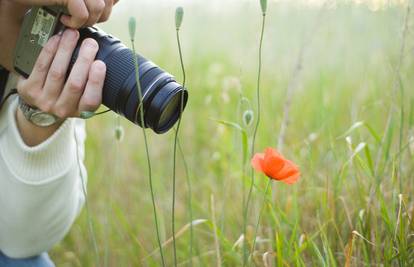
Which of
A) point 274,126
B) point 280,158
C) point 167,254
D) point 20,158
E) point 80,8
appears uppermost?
point 80,8

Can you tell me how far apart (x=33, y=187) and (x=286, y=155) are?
64 centimetres

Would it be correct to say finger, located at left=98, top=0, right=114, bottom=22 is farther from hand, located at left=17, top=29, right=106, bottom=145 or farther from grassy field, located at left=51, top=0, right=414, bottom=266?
grassy field, located at left=51, top=0, right=414, bottom=266

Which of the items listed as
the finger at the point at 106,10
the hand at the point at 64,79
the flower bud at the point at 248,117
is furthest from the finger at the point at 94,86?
the flower bud at the point at 248,117

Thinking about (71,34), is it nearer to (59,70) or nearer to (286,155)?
(59,70)

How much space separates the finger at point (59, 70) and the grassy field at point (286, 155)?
0.62ft

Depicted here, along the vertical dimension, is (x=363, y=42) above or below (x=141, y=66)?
below

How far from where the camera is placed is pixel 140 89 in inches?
29.9

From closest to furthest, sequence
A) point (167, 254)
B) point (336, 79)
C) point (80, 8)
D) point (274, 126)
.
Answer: point (80, 8) < point (167, 254) < point (274, 126) < point (336, 79)

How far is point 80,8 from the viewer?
83cm

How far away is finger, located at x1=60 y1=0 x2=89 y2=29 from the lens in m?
0.83

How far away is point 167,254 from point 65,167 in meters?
0.32

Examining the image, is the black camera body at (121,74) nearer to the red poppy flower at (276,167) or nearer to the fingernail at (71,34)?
the fingernail at (71,34)

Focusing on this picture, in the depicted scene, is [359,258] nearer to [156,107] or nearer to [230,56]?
[156,107]

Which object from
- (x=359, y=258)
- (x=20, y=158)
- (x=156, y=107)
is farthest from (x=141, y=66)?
(x=359, y=258)
